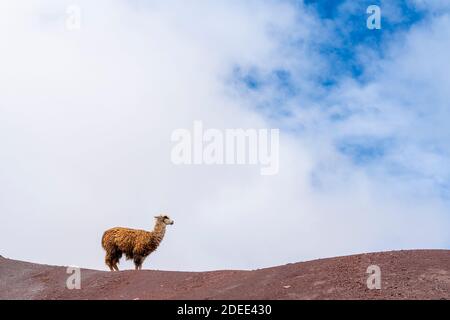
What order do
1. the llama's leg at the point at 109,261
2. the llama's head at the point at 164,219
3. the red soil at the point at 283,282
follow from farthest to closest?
the llama's head at the point at 164,219 < the llama's leg at the point at 109,261 < the red soil at the point at 283,282

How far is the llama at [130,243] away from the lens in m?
24.3

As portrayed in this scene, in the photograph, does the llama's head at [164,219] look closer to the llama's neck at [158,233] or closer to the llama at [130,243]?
the llama's neck at [158,233]

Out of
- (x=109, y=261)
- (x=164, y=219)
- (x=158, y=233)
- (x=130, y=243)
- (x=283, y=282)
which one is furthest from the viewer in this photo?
(x=164, y=219)

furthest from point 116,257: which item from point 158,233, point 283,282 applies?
point 283,282

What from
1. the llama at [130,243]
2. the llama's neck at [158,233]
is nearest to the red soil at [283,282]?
the llama at [130,243]

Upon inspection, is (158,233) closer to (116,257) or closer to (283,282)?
(116,257)

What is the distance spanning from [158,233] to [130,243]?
1.27 metres

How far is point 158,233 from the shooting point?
2477 centimetres

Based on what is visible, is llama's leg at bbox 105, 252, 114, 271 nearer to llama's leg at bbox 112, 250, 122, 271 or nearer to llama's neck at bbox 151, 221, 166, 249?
llama's leg at bbox 112, 250, 122, 271

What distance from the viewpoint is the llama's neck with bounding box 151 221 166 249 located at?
24594 millimetres
